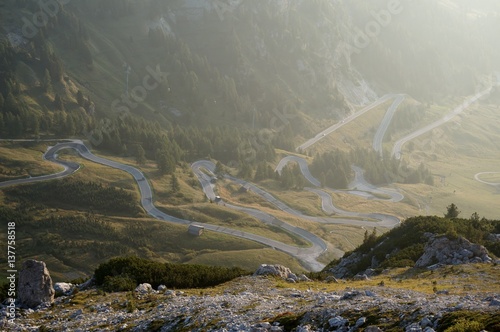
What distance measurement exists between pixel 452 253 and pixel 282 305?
78.3 ft

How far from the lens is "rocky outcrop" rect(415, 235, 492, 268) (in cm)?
4416

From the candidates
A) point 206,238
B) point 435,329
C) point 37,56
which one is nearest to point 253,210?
point 206,238

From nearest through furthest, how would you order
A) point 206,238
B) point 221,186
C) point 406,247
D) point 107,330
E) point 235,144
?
point 107,330
point 406,247
point 206,238
point 221,186
point 235,144

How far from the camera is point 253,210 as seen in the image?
452 feet

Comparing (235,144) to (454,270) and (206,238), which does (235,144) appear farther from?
(454,270)

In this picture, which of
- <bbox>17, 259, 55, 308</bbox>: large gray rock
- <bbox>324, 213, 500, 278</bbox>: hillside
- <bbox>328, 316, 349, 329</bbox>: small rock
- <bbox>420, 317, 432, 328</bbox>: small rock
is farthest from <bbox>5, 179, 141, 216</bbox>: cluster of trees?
<bbox>420, 317, 432, 328</bbox>: small rock

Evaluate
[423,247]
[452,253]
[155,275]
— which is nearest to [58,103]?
[155,275]

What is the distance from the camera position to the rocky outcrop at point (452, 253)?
145 feet

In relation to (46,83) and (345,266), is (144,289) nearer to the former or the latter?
(345,266)

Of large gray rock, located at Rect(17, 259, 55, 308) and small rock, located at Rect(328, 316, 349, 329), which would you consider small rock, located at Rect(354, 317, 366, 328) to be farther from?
large gray rock, located at Rect(17, 259, 55, 308)

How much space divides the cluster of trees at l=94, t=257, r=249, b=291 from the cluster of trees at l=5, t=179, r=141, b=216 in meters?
73.0

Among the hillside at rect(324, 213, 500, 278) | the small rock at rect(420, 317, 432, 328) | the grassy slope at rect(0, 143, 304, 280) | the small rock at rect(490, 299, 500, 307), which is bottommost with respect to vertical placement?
the grassy slope at rect(0, 143, 304, 280)

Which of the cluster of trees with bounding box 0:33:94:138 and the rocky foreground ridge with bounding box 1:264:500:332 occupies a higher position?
the cluster of trees with bounding box 0:33:94:138

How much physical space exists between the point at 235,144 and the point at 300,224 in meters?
76.1
